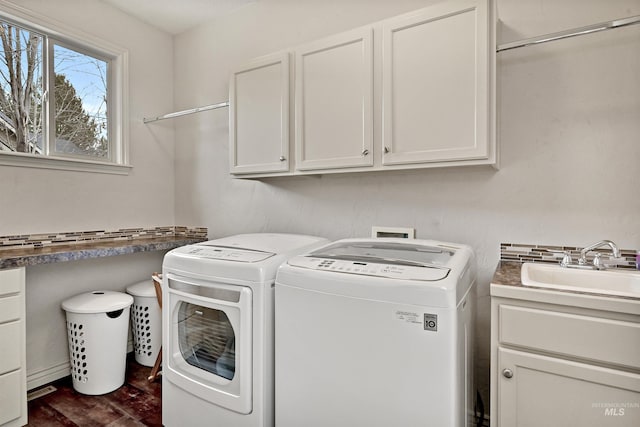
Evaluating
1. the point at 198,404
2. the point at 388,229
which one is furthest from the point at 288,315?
the point at 388,229

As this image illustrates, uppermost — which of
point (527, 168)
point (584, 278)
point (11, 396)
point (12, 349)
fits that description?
point (527, 168)

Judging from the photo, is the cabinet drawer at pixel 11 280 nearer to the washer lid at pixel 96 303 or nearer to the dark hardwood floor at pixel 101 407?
the washer lid at pixel 96 303

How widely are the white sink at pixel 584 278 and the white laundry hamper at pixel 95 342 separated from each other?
89.9 inches

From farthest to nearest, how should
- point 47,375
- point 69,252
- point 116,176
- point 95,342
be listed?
point 116,176 → point 47,375 → point 95,342 → point 69,252

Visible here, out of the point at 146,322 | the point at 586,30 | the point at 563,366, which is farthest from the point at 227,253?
the point at 586,30

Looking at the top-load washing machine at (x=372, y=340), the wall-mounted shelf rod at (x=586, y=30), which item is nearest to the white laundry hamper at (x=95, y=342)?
the top-load washing machine at (x=372, y=340)

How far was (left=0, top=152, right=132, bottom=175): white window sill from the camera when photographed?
2051 millimetres

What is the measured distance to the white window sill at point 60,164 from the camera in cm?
205

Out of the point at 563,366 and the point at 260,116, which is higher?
the point at 260,116

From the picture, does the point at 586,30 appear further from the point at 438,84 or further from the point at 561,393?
the point at 561,393

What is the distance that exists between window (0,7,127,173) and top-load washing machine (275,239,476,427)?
207 cm

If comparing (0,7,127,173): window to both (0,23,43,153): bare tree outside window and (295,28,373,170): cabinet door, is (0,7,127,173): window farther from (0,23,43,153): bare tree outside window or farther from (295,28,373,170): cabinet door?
(295,28,373,170): cabinet door

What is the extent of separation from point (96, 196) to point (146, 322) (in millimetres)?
1014

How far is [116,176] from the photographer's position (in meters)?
2.62
